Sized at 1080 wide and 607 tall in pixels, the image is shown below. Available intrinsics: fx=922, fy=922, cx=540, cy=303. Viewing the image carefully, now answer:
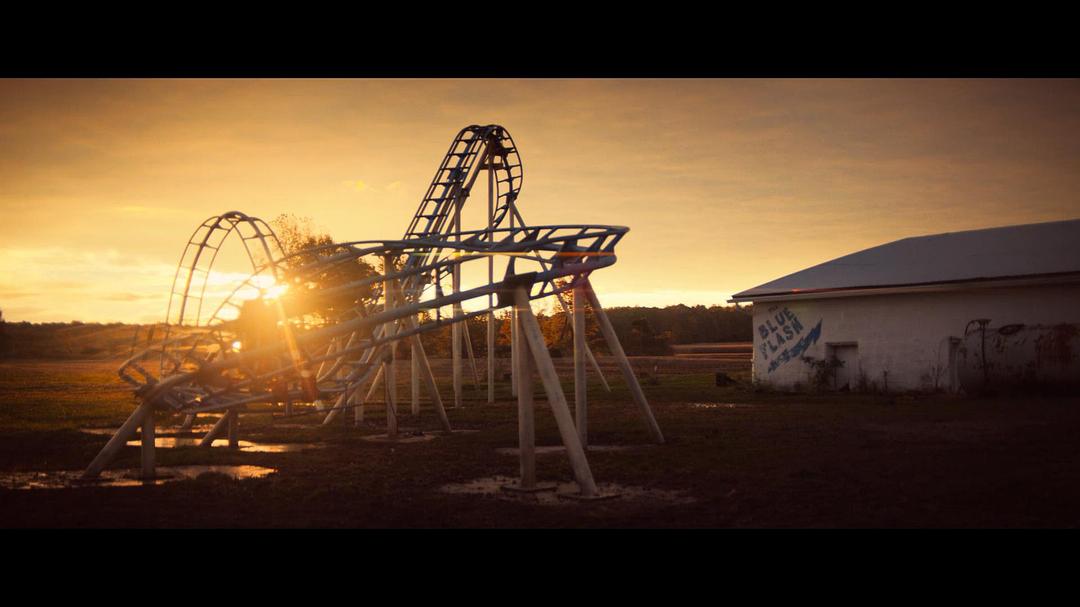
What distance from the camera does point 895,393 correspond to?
32250 mm

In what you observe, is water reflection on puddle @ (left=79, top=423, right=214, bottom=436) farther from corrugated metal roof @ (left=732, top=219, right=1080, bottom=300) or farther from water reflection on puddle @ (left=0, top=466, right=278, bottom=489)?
corrugated metal roof @ (left=732, top=219, right=1080, bottom=300)

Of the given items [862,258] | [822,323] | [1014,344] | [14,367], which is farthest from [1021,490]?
[14,367]

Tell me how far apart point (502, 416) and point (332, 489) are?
13844 millimetres

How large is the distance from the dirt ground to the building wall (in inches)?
133

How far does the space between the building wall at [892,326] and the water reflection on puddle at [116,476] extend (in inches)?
920

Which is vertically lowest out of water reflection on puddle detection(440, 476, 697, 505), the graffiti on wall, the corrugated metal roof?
water reflection on puddle detection(440, 476, 697, 505)

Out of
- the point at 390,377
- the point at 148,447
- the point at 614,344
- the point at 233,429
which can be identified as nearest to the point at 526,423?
the point at 614,344

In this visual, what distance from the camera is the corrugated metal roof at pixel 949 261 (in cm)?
3175

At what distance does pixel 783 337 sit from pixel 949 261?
672 cm

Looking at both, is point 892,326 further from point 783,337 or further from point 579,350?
point 579,350

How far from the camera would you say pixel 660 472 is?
15.7 m

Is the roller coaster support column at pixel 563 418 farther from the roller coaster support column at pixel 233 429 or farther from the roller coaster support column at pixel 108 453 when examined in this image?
the roller coaster support column at pixel 233 429

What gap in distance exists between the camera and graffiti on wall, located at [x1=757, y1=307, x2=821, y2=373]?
35.2 meters

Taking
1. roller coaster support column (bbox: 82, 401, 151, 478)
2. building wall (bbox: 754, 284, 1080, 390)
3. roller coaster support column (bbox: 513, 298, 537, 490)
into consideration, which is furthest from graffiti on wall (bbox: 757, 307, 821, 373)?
roller coaster support column (bbox: 82, 401, 151, 478)
